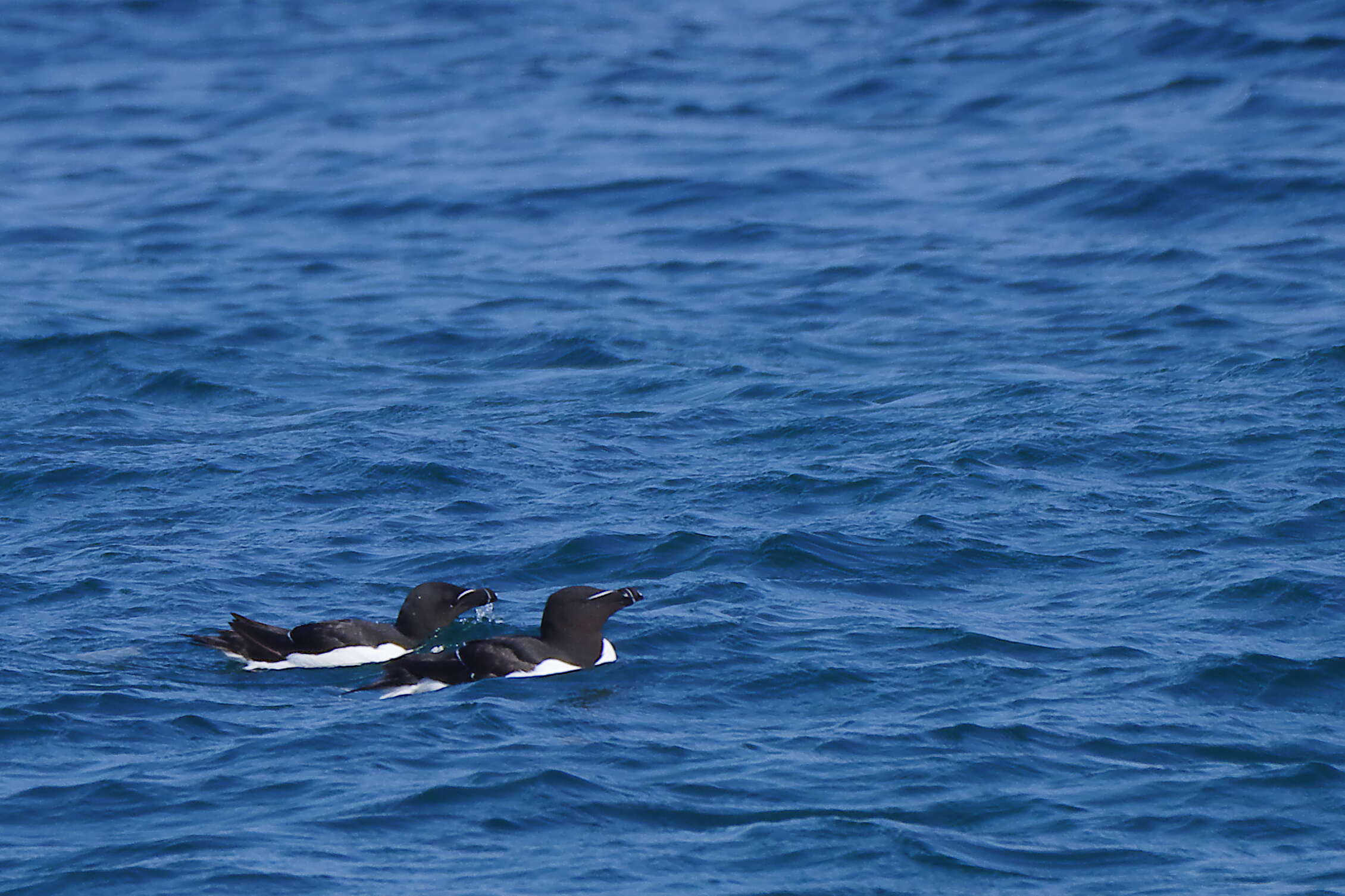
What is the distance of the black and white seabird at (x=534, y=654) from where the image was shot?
434 inches

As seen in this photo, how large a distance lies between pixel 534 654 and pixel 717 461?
4250 mm

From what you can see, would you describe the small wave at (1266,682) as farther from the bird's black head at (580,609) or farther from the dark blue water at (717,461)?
the bird's black head at (580,609)

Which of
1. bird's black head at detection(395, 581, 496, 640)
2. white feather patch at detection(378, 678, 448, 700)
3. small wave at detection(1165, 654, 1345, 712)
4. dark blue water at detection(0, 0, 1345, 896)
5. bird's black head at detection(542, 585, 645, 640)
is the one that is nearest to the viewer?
dark blue water at detection(0, 0, 1345, 896)

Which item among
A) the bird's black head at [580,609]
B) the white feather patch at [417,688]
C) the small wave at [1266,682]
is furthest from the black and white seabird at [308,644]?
the small wave at [1266,682]

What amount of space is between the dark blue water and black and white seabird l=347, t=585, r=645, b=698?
0.15 metres

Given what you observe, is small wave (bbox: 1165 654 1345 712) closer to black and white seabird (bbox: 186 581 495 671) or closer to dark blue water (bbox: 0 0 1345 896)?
dark blue water (bbox: 0 0 1345 896)

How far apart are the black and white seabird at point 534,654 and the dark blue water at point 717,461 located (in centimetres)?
15

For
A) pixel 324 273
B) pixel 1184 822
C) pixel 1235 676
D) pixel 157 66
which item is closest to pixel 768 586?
pixel 1235 676

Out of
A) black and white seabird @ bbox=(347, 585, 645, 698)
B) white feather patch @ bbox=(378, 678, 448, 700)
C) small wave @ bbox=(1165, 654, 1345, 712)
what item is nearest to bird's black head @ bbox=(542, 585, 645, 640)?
black and white seabird @ bbox=(347, 585, 645, 698)

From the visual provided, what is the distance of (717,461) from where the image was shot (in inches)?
597

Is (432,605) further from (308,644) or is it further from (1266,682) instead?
(1266,682)

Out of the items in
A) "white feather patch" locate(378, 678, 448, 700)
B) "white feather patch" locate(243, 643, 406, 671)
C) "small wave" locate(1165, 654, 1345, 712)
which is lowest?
"small wave" locate(1165, 654, 1345, 712)

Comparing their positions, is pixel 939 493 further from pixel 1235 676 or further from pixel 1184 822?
pixel 1184 822

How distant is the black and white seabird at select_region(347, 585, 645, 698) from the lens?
11.0 m
